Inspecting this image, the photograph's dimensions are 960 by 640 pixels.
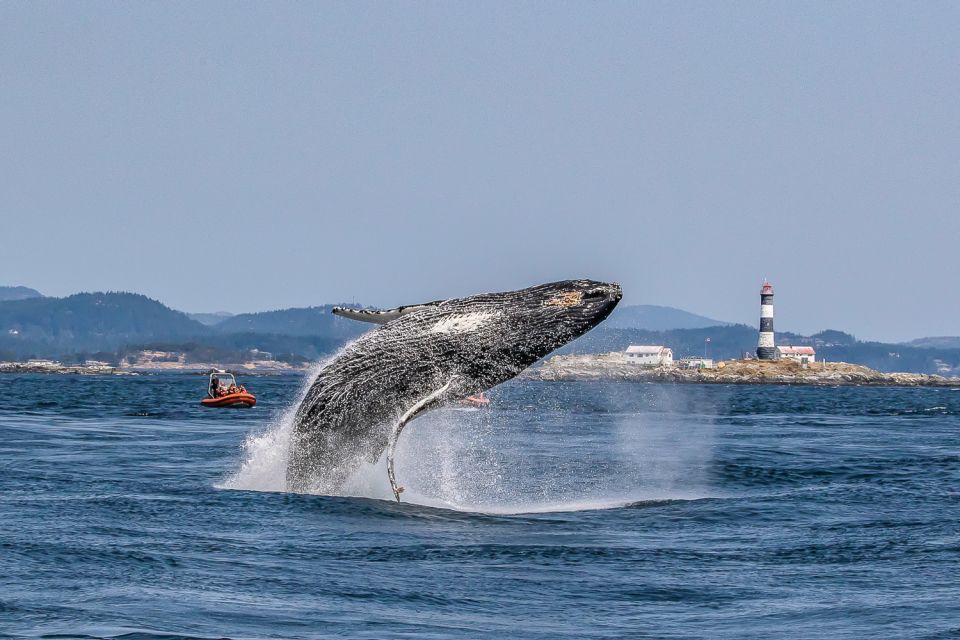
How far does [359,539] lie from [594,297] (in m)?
3.56

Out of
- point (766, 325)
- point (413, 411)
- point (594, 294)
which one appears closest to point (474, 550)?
point (413, 411)

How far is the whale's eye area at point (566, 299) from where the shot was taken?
1427 cm

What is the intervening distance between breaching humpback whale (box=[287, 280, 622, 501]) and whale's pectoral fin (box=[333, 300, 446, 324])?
0.01m

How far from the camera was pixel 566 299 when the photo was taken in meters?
14.3

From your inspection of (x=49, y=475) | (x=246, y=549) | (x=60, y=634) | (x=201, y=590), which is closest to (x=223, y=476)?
(x=49, y=475)

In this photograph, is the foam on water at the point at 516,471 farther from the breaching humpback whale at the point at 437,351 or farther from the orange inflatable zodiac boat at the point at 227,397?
the orange inflatable zodiac boat at the point at 227,397

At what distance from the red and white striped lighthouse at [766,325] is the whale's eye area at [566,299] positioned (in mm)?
144382

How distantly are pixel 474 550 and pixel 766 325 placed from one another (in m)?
157

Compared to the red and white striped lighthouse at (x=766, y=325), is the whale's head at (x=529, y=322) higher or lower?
lower

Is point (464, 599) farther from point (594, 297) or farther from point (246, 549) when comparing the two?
point (594, 297)

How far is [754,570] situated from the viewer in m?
11.8

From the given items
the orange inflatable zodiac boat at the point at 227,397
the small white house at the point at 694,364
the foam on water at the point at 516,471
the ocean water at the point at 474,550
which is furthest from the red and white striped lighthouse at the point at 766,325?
the ocean water at the point at 474,550

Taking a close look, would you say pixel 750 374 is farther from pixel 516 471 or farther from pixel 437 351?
pixel 437 351

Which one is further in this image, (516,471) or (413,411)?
(516,471)
